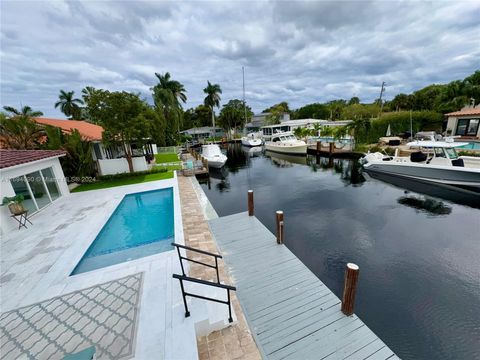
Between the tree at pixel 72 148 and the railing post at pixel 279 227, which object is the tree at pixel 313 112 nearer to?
the tree at pixel 72 148

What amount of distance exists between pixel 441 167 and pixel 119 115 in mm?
21456

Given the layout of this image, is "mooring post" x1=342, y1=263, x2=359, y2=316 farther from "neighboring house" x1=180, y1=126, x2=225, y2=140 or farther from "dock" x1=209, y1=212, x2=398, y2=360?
"neighboring house" x1=180, y1=126, x2=225, y2=140

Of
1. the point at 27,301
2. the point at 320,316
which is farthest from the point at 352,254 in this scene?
the point at 27,301

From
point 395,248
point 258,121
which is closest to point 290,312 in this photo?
point 395,248

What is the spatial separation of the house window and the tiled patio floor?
102ft

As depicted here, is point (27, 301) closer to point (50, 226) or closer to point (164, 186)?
point (50, 226)

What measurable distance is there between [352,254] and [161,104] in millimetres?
31584

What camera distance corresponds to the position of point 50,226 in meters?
8.43

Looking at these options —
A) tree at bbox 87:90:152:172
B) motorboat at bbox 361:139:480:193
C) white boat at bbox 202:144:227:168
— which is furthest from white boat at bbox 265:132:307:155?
tree at bbox 87:90:152:172

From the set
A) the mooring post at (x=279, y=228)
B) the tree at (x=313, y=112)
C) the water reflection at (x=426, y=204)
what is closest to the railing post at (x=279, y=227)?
the mooring post at (x=279, y=228)

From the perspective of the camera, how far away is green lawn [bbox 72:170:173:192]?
1418cm

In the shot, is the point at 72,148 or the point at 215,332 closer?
the point at 215,332

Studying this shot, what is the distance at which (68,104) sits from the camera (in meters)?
→ 37.1

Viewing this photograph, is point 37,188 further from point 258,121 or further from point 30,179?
point 258,121
